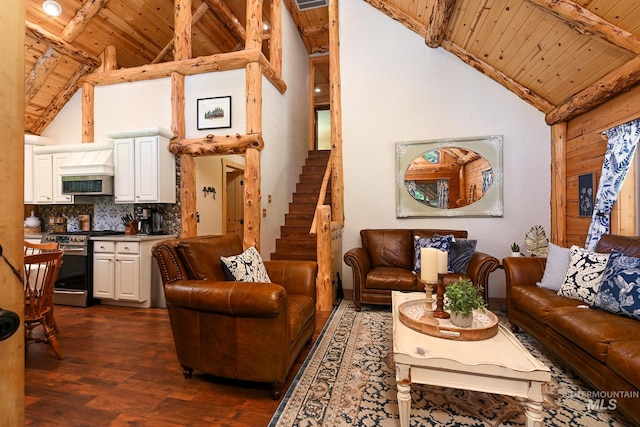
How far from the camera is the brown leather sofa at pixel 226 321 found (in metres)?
1.74

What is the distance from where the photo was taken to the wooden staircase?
4.36 m

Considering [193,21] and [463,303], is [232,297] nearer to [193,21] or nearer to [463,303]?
[463,303]

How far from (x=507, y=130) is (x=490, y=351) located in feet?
11.2

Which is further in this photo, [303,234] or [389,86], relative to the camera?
[303,234]

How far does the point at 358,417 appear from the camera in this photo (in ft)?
5.38

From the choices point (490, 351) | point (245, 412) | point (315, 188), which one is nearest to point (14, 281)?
point (245, 412)

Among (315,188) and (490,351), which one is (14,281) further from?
(315,188)

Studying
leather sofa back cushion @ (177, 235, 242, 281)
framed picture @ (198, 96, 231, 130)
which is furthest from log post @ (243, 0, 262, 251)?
leather sofa back cushion @ (177, 235, 242, 281)

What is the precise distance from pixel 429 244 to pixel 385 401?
2.08 meters

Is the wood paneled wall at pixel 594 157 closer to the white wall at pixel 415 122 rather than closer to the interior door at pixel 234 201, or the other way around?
the white wall at pixel 415 122

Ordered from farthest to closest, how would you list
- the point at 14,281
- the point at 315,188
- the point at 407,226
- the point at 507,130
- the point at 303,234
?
the point at 315,188 → the point at 303,234 → the point at 407,226 → the point at 507,130 → the point at 14,281

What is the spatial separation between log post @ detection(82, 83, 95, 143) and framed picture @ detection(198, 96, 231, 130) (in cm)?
188

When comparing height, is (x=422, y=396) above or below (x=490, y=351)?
below

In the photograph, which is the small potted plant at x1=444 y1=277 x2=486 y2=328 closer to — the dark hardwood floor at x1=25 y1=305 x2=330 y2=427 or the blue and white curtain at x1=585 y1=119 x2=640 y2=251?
the dark hardwood floor at x1=25 y1=305 x2=330 y2=427
